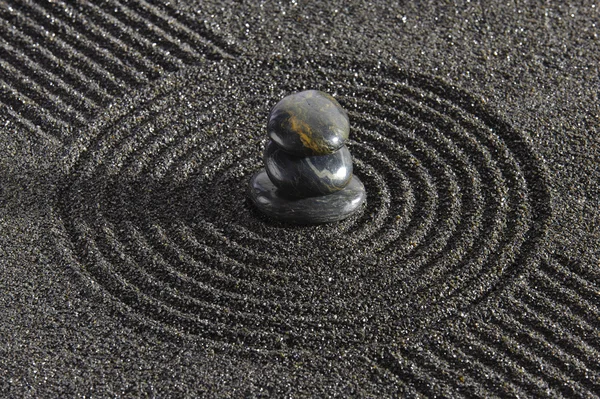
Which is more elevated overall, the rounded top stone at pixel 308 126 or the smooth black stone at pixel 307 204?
the rounded top stone at pixel 308 126

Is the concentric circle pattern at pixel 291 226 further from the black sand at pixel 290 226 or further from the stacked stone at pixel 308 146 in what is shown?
the stacked stone at pixel 308 146

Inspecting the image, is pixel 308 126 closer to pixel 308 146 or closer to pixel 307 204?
pixel 308 146

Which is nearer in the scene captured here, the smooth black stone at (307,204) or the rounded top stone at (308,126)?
the rounded top stone at (308,126)

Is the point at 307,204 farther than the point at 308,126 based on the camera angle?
Yes

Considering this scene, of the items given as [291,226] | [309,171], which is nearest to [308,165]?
[309,171]

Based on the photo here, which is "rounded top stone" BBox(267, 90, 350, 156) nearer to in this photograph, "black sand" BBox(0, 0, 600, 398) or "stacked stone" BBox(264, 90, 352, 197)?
"stacked stone" BBox(264, 90, 352, 197)

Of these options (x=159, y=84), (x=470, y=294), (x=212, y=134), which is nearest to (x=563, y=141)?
(x=470, y=294)

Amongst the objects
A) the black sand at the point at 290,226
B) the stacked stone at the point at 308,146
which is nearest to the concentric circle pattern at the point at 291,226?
the black sand at the point at 290,226
